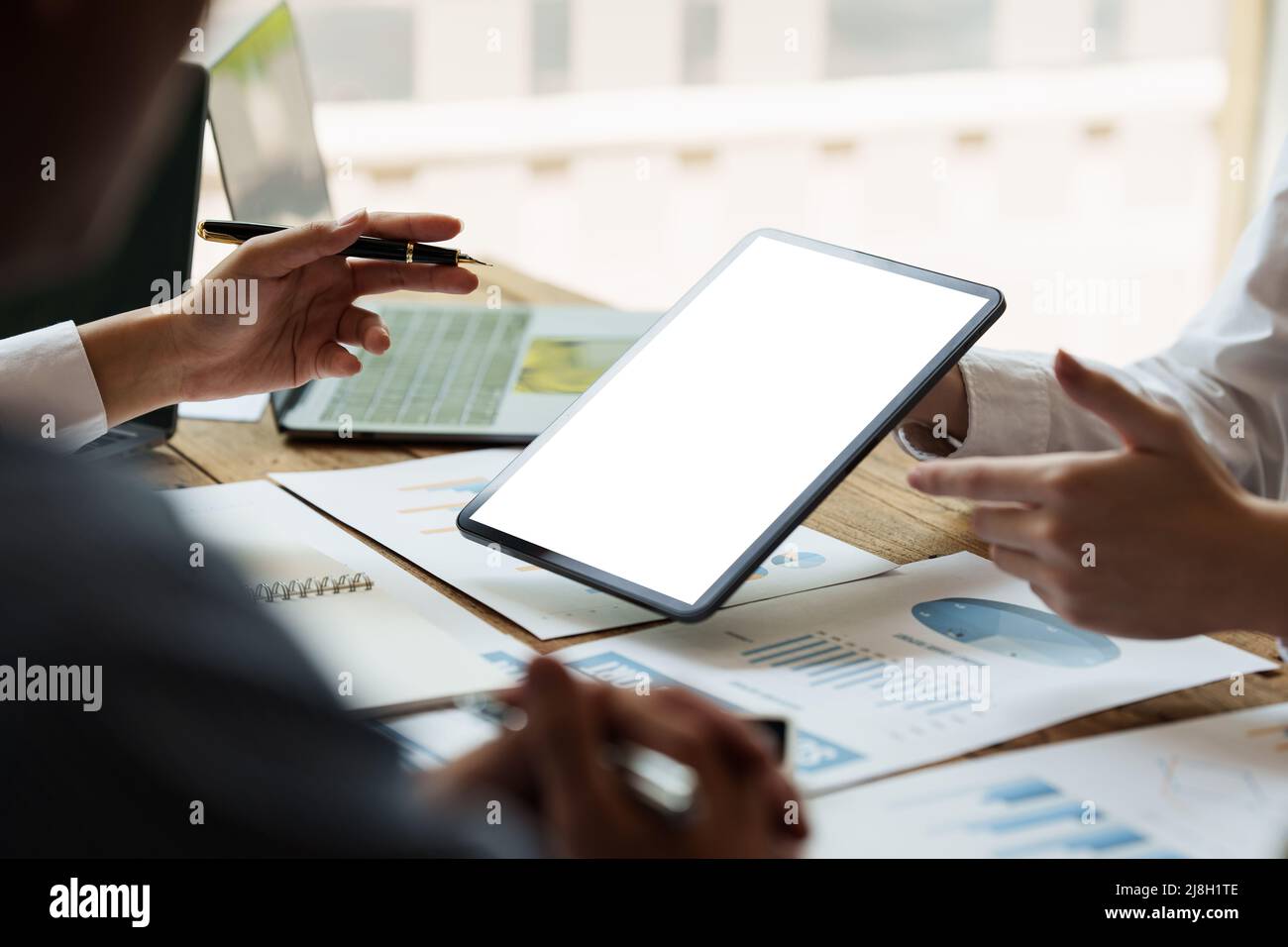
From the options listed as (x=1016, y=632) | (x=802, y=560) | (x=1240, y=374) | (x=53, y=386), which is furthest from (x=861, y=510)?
(x=53, y=386)

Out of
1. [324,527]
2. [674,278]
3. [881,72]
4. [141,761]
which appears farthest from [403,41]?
[141,761]

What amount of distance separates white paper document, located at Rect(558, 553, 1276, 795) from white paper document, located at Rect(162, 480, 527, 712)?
0.22 ft

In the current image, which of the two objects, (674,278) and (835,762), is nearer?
(835,762)

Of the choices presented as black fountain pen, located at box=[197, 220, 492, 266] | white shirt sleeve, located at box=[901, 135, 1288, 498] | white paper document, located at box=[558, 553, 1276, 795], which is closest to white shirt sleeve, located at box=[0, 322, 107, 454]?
black fountain pen, located at box=[197, 220, 492, 266]

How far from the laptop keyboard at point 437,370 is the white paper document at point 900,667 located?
0.41 meters

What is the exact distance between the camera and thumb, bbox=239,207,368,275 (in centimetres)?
91

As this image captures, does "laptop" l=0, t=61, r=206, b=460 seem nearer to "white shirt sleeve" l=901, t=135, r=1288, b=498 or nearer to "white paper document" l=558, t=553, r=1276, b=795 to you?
"white paper document" l=558, t=553, r=1276, b=795

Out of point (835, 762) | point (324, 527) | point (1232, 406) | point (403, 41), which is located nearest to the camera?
point (835, 762)

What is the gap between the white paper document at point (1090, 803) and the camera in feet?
1.68

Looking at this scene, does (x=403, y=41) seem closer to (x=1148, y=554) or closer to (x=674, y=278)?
(x=674, y=278)

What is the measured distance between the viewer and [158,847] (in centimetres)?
36

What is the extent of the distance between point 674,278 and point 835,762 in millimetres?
2584

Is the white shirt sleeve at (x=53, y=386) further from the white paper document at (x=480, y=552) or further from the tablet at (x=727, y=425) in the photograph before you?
the tablet at (x=727, y=425)

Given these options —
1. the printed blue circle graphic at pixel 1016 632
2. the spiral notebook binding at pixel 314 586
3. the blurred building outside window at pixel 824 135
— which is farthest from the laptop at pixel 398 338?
the blurred building outside window at pixel 824 135
